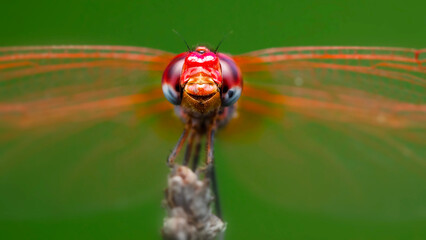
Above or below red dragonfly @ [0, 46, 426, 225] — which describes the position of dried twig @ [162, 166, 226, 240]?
below

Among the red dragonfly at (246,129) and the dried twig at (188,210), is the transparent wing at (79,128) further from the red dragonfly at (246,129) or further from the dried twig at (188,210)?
the dried twig at (188,210)

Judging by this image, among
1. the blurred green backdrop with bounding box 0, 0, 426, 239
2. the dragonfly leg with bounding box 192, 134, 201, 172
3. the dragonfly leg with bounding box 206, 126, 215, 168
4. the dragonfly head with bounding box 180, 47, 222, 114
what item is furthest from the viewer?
the blurred green backdrop with bounding box 0, 0, 426, 239

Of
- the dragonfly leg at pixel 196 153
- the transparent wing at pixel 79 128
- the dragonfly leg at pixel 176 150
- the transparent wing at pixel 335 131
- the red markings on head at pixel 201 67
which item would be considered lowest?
the dragonfly leg at pixel 176 150

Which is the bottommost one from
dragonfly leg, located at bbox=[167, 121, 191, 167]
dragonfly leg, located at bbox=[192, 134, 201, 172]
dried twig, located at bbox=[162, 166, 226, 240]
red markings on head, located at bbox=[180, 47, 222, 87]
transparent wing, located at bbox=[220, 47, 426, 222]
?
dried twig, located at bbox=[162, 166, 226, 240]

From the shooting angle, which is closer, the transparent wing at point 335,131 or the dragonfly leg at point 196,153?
the transparent wing at point 335,131

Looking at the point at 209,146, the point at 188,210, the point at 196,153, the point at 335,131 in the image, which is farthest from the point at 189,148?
the point at 335,131

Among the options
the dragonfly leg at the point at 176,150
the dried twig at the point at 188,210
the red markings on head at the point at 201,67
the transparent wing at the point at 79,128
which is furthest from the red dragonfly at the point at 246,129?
the dried twig at the point at 188,210

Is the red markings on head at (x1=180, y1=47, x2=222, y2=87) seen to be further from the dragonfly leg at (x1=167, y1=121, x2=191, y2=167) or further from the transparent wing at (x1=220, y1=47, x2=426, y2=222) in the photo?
the transparent wing at (x1=220, y1=47, x2=426, y2=222)

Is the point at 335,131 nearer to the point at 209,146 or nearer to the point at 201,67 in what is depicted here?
the point at 209,146

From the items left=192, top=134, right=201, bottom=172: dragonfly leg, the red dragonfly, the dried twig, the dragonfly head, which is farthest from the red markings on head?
left=192, top=134, right=201, bottom=172: dragonfly leg
